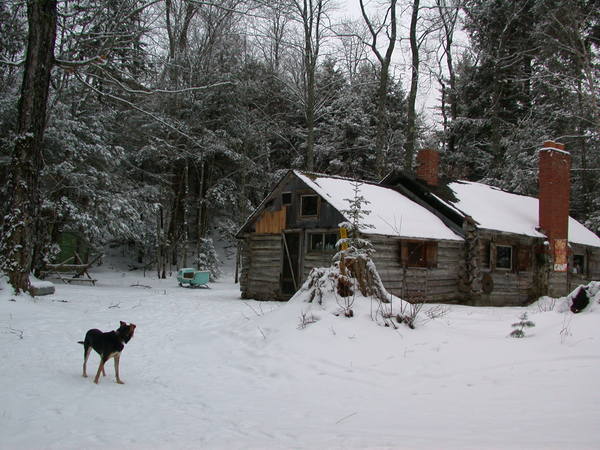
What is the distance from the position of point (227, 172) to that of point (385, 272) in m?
18.8

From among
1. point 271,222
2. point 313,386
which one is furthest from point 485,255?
point 313,386

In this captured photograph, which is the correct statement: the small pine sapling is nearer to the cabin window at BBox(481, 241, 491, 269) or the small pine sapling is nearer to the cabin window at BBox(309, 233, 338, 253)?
the cabin window at BBox(309, 233, 338, 253)

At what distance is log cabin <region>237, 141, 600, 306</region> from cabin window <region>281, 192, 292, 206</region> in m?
0.04

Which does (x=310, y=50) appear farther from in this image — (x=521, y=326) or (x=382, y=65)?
(x=521, y=326)

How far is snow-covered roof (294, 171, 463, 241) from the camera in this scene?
18.1 meters

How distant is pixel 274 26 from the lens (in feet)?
A: 102

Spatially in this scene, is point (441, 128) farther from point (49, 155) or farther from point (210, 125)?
point (49, 155)

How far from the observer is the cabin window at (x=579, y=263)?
24.7 m

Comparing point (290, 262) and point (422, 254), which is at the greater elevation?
point (422, 254)

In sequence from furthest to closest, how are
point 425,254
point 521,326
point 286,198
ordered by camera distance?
point 286,198
point 425,254
point 521,326

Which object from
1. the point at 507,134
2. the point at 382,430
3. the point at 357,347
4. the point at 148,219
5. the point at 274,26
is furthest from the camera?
the point at 507,134

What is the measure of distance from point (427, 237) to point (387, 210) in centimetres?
201

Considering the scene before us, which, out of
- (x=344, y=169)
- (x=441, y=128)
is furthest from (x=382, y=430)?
(x=441, y=128)

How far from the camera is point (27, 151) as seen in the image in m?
13.5
